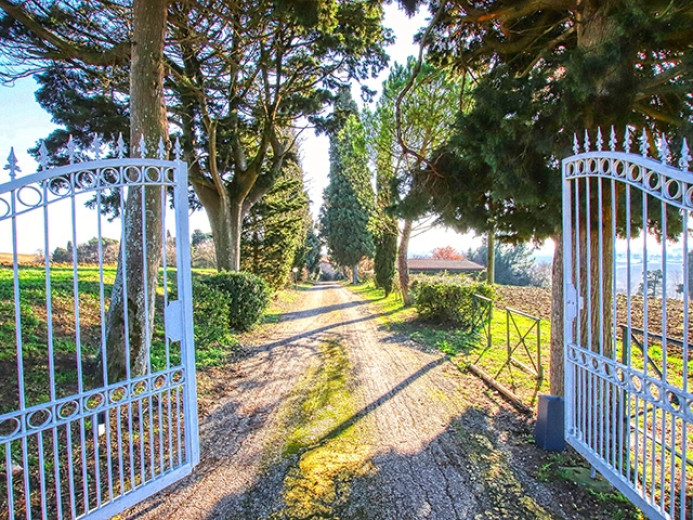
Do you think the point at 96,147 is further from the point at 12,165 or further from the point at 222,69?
the point at 222,69

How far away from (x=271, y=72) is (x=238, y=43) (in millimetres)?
1569

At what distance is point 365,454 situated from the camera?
12.0 ft

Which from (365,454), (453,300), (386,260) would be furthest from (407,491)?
(386,260)

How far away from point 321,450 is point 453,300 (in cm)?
659

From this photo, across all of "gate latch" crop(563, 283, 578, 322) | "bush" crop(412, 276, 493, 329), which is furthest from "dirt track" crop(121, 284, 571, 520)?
"bush" crop(412, 276, 493, 329)

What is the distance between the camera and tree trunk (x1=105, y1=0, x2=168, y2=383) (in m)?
4.82

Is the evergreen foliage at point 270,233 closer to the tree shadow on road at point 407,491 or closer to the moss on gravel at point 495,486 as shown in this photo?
the tree shadow on road at point 407,491

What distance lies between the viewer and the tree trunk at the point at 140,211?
4.82 m

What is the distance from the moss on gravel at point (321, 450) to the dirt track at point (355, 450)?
0.01m

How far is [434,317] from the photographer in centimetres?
1014

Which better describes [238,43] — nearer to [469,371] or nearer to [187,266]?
[187,266]

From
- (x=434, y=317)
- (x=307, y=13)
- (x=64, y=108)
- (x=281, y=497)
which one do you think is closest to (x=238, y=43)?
(x=307, y=13)

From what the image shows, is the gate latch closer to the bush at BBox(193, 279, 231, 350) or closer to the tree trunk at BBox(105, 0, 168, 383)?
the tree trunk at BBox(105, 0, 168, 383)

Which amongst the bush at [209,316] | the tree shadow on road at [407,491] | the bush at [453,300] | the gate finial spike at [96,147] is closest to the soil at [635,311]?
the bush at [453,300]
